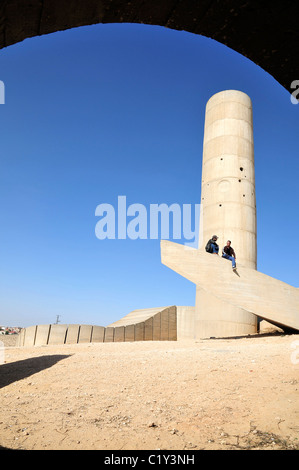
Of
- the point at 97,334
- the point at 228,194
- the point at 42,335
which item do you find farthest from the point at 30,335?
the point at 228,194

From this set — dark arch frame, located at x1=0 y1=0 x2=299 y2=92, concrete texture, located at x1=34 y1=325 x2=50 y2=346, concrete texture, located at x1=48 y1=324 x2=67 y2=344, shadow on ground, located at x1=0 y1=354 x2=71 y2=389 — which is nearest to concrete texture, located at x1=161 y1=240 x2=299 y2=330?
shadow on ground, located at x1=0 y1=354 x2=71 y2=389

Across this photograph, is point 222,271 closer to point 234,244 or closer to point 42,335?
point 234,244

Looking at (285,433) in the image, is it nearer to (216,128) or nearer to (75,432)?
(75,432)

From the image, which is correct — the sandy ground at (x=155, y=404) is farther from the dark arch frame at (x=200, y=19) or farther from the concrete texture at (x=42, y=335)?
the concrete texture at (x=42, y=335)

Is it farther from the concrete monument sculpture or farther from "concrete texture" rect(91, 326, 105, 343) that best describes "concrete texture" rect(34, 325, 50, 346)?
the concrete monument sculpture

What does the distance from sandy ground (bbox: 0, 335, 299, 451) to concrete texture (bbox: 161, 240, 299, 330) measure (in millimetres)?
3693

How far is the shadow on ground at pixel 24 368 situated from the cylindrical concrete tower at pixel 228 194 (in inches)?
307

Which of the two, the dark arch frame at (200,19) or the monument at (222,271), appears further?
the monument at (222,271)

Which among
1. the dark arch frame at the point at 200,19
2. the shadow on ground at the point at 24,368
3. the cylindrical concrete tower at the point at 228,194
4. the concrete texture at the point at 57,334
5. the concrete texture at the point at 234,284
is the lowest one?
the shadow on ground at the point at 24,368

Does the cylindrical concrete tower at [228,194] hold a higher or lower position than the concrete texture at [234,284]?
higher

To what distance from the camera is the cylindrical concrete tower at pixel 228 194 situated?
12326 mm

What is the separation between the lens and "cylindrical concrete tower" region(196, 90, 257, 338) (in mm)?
12326

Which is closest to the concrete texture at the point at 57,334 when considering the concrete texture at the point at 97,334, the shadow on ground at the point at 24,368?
the concrete texture at the point at 97,334

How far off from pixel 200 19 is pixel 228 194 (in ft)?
37.5
